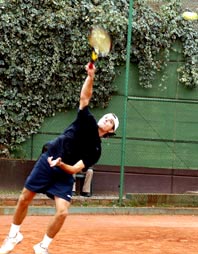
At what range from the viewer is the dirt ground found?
8.55 metres

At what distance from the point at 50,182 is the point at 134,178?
972 cm

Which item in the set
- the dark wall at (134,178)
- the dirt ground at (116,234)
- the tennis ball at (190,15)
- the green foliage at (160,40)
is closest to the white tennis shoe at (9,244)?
the dirt ground at (116,234)

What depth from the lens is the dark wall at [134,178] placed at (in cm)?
1623

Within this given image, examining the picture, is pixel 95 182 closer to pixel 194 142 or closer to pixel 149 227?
pixel 194 142

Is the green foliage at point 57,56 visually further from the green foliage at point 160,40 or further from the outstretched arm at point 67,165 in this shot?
the outstretched arm at point 67,165

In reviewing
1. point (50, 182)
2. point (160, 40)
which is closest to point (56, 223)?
point (50, 182)

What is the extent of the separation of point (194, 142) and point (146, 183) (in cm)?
151

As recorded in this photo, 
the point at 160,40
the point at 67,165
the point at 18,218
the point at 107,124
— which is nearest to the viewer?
the point at 67,165

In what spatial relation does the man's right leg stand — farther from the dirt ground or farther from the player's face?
the player's face

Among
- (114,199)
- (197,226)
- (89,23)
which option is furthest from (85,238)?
(89,23)

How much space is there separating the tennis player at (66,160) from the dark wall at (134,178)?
29.1 ft

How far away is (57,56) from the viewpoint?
53.7ft

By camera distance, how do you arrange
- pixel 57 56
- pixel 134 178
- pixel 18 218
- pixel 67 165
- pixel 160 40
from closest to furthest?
pixel 67 165, pixel 18 218, pixel 57 56, pixel 134 178, pixel 160 40

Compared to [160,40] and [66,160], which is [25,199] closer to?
[66,160]
